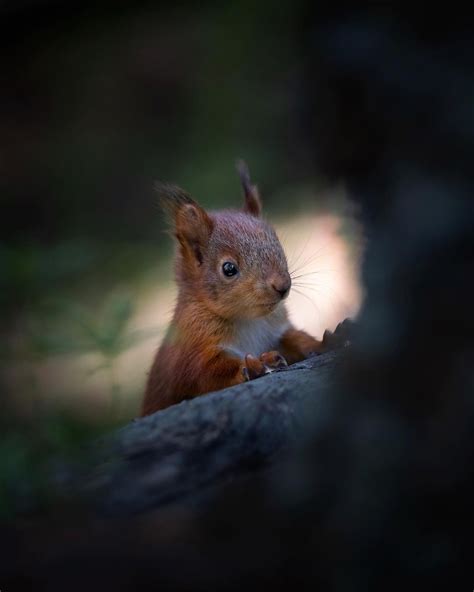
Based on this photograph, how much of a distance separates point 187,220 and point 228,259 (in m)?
0.23

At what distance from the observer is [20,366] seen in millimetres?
1858

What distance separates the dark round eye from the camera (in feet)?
9.82

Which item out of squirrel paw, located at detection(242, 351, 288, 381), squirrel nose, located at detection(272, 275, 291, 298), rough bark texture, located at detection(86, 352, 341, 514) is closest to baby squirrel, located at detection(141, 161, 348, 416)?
squirrel nose, located at detection(272, 275, 291, 298)

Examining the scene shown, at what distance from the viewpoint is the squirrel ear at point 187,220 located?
3006mm

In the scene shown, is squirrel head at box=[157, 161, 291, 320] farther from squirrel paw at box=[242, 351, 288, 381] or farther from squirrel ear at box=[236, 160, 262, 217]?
squirrel paw at box=[242, 351, 288, 381]

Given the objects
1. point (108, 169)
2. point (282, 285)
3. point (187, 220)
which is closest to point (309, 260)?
point (282, 285)

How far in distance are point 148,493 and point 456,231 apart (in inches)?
31.5

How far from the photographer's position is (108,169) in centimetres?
661

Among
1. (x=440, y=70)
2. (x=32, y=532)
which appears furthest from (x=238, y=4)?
(x=32, y=532)

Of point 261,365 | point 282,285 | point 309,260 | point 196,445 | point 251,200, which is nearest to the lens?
point 196,445

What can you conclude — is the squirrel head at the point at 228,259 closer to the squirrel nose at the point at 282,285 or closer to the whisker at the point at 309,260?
the squirrel nose at the point at 282,285

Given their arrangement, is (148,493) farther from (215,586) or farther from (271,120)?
(271,120)

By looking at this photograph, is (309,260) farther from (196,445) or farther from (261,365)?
(196,445)

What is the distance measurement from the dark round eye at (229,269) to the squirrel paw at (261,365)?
449 mm
